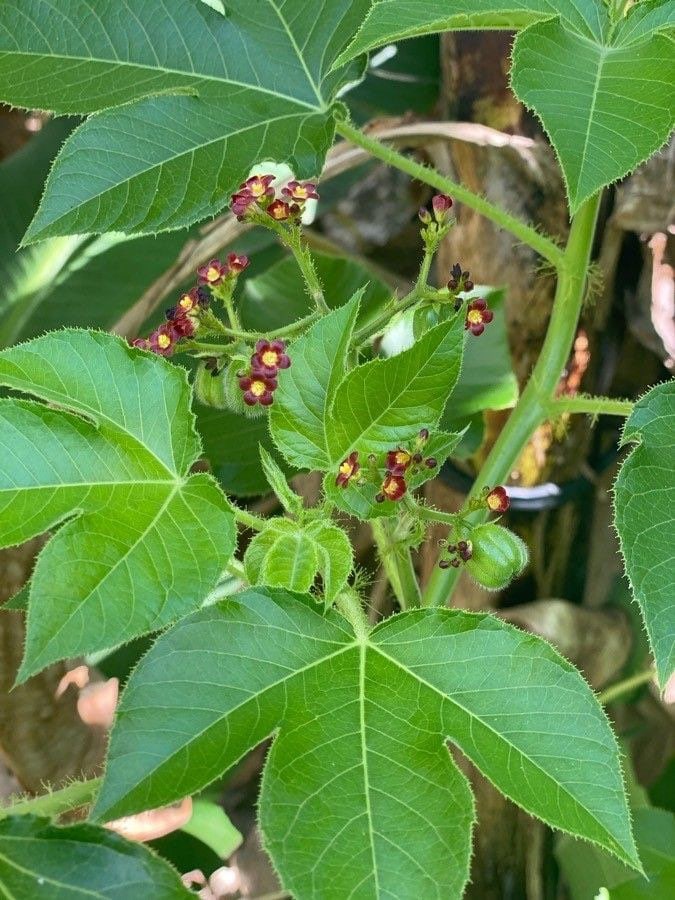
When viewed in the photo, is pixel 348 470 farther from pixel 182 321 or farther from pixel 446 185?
pixel 446 185

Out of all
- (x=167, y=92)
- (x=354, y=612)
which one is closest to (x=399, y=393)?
(x=354, y=612)

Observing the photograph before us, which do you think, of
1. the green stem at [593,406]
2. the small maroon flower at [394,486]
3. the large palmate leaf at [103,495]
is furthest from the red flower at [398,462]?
the green stem at [593,406]

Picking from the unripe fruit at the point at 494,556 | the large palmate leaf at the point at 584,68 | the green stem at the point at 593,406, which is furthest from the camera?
the green stem at the point at 593,406

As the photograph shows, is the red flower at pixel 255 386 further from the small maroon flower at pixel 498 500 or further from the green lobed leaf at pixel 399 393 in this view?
the small maroon flower at pixel 498 500

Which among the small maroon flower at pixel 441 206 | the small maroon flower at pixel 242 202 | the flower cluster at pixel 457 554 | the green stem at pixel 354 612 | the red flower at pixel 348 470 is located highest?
the small maroon flower at pixel 242 202

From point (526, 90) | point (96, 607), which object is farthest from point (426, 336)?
point (96, 607)

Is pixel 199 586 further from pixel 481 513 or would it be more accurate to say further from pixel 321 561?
pixel 481 513

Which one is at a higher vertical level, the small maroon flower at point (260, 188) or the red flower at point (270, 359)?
the small maroon flower at point (260, 188)
